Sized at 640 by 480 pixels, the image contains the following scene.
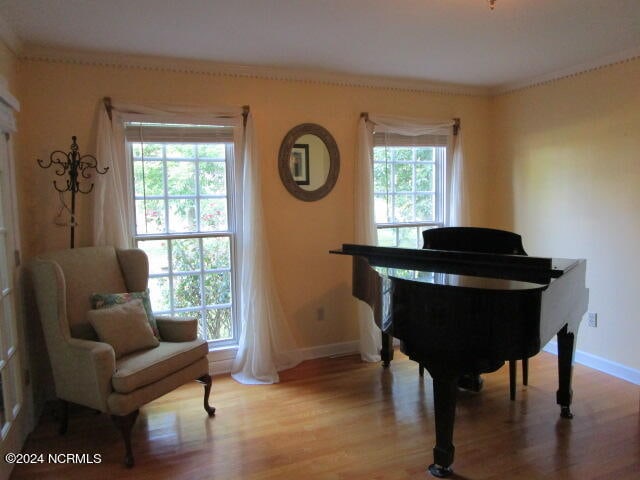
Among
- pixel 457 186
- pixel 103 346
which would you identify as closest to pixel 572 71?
pixel 457 186

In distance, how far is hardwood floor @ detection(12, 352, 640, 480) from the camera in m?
2.39

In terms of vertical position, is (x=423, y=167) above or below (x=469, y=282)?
above

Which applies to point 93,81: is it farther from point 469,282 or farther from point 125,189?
point 469,282

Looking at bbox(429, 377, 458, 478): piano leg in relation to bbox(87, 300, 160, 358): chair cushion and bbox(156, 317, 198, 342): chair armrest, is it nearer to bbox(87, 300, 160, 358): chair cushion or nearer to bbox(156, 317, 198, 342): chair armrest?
bbox(156, 317, 198, 342): chair armrest

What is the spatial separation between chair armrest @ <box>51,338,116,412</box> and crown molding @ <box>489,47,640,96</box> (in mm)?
3986

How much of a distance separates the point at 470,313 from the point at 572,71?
277 cm

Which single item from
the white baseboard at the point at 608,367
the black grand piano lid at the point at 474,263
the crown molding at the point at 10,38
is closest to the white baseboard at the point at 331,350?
the black grand piano lid at the point at 474,263

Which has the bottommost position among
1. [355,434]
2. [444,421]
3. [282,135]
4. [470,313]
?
[355,434]

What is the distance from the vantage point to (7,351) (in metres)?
2.47

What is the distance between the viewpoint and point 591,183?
3658 millimetres

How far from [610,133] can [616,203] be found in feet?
1.78

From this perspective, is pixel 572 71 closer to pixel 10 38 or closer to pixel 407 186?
pixel 407 186

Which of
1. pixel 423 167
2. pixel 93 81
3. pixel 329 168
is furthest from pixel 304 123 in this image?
pixel 93 81

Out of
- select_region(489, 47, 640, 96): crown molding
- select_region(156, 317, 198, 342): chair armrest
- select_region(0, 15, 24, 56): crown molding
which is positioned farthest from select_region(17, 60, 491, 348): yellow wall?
select_region(156, 317, 198, 342): chair armrest
